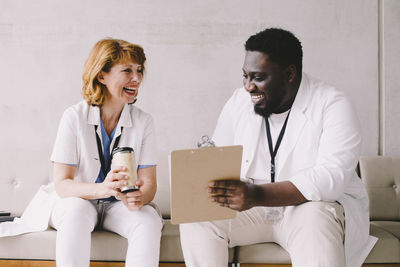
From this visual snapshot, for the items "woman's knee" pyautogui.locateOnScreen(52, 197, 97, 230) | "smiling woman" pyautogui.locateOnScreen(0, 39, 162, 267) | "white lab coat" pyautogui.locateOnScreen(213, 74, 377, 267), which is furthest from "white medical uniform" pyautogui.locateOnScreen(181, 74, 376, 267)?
"woman's knee" pyautogui.locateOnScreen(52, 197, 97, 230)

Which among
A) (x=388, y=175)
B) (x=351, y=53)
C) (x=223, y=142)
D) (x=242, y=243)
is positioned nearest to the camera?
(x=242, y=243)

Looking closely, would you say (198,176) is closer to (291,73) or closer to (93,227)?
(93,227)

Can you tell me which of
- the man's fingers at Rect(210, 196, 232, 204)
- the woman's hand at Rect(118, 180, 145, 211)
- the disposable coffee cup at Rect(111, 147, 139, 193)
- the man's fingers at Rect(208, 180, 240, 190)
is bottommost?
the woman's hand at Rect(118, 180, 145, 211)

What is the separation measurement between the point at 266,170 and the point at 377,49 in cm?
148

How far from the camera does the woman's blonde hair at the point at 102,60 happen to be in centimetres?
215

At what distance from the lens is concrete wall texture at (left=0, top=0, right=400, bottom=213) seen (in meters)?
3.00

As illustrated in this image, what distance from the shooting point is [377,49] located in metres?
3.00

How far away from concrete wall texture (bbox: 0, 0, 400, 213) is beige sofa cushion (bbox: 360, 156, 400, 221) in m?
0.32

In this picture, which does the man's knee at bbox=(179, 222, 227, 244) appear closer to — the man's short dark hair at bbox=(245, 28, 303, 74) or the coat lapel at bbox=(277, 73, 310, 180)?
the coat lapel at bbox=(277, 73, 310, 180)

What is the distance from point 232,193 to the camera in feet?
5.56

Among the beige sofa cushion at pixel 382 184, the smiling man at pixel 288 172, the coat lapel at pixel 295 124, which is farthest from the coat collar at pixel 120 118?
the beige sofa cushion at pixel 382 184

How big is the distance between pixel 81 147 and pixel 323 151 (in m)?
1.17

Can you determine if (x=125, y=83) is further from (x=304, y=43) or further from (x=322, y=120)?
(x=304, y=43)

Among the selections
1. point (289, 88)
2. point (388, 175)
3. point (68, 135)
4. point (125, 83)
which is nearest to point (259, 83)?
point (289, 88)
